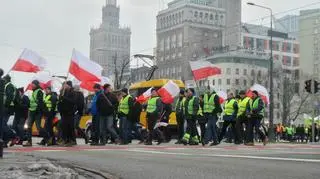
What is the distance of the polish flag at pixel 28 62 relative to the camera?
1962cm

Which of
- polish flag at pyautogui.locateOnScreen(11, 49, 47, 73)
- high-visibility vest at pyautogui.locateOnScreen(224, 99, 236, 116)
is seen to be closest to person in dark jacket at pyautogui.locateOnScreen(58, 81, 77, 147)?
polish flag at pyautogui.locateOnScreen(11, 49, 47, 73)

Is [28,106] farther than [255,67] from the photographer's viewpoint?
No

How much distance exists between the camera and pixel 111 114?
18156mm

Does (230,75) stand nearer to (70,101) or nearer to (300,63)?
(300,63)

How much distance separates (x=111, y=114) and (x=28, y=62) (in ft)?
11.9

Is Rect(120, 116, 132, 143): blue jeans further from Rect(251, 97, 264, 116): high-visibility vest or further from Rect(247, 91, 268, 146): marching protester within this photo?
Rect(251, 97, 264, 116): high-visibility vest

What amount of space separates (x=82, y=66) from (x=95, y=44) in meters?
142

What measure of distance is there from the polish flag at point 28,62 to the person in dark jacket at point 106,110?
2865 millimetres

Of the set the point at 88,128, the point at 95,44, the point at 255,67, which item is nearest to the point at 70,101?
the point at 88,128

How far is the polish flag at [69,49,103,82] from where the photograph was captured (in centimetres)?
1944

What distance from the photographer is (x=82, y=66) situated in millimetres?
19531

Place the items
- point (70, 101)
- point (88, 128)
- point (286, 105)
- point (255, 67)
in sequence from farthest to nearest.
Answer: point (255, 67), point (286, 105), point (88, 128), point (70, 101)

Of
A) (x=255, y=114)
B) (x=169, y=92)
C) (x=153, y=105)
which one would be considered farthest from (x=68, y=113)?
(x=169, y=92)

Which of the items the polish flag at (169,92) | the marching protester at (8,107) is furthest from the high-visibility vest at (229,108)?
the marching protester at (8,107)
